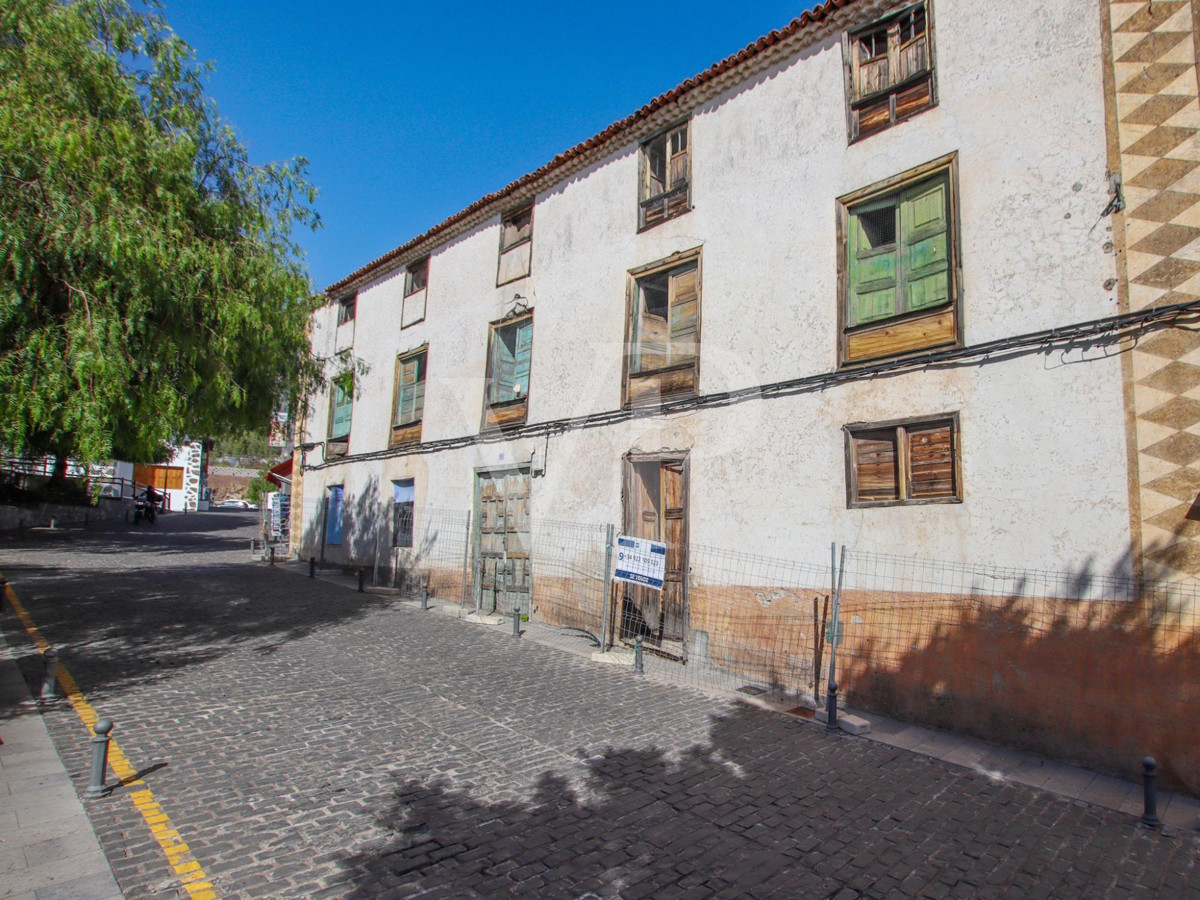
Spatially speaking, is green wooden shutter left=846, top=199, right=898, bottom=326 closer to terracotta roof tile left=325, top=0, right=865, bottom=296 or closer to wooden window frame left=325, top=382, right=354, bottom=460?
terracotta roof tile left=325, top=0, right=865, bottom=296

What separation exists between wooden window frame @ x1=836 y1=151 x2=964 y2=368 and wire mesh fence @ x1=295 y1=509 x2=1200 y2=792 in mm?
2435

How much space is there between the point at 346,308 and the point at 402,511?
718 cm

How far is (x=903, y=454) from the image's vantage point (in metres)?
7.84

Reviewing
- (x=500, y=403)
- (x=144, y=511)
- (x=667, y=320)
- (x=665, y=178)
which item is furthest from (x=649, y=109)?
(x=144, y=511)

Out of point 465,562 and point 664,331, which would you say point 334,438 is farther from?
Answer: point 664,331

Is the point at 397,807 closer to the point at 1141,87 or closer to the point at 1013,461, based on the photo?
the point at 1013,461

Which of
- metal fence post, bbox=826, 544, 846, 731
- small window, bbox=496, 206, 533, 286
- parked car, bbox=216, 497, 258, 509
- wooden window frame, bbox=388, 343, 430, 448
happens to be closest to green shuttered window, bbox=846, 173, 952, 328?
metal fence post, bbox=826, 544, 846, 731

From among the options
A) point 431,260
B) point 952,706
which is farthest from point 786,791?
point 431,260

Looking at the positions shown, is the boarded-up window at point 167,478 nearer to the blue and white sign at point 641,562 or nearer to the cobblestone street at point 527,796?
the cobblestone street at point 527,796

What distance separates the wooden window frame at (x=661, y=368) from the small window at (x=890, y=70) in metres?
2.86

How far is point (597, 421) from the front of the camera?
11648 millimetres

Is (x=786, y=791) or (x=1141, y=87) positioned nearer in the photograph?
(x=786, y=791)

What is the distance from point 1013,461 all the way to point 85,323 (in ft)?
31.2

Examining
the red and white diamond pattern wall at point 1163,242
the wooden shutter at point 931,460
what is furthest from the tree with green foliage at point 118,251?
the red and white diamond pattern wall at point 1163,242
